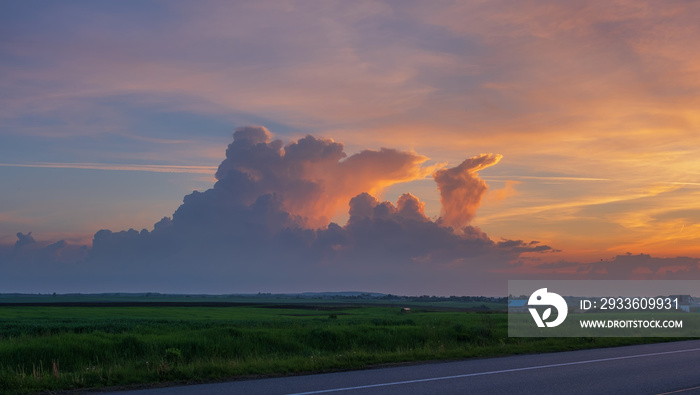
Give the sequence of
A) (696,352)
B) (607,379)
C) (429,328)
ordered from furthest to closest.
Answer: (429,328) → (696,352) → (607,379)

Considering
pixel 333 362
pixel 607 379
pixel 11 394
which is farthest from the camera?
pixel 333 362

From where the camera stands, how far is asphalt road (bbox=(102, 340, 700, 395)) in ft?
45.8

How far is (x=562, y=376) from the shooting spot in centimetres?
1625

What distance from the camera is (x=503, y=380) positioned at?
15.5 meters

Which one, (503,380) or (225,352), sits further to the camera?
(225,352)

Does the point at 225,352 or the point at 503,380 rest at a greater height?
the point at 503,380

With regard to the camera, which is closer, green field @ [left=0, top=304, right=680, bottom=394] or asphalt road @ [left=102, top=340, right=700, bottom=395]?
asphalt road @ [left=102, top=340, right=700, bottom=395]

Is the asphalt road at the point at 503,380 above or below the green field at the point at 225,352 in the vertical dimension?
above

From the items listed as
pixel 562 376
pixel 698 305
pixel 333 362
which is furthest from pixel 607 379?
pixel 698 305

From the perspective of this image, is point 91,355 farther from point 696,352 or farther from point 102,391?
point 696,352

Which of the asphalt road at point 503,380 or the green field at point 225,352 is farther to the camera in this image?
the green field at point 225,352

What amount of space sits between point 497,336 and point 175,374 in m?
20.2

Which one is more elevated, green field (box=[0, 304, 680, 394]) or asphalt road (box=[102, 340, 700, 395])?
asphalt road (box=[102, 340, 700, 395])

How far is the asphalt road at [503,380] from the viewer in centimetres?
1395
